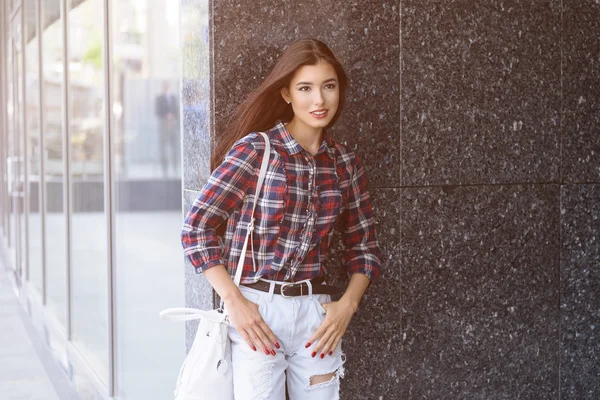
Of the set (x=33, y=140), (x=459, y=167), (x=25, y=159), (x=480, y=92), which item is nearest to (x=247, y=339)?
(x=459, y=167)

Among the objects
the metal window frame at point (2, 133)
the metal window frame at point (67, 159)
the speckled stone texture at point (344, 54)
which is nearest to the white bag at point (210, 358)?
the speckled stone texture at point (344, 54)

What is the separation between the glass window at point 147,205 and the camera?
15.1 feet

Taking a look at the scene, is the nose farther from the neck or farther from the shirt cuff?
the shirt cuff

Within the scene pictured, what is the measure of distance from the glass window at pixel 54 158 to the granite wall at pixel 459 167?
4568 millimetres

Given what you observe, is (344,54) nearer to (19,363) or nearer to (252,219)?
(252,219)

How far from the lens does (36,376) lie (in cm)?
623

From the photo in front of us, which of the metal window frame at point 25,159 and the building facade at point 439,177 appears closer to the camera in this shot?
the building facade at point 439,177

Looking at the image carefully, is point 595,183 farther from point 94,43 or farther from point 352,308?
point 94,43

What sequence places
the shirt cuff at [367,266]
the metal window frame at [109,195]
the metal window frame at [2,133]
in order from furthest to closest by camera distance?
the metal window frame at [2,133] < the metal window frame at [109,195] < the shirt cuff at [367,266]

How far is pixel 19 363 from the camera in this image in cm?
664

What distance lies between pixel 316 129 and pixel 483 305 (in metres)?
1.59

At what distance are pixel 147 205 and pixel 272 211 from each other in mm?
2760

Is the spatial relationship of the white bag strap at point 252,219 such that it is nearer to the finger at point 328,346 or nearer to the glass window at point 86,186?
the finger at point 328,346

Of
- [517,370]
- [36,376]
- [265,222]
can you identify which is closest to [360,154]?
[265,222]
